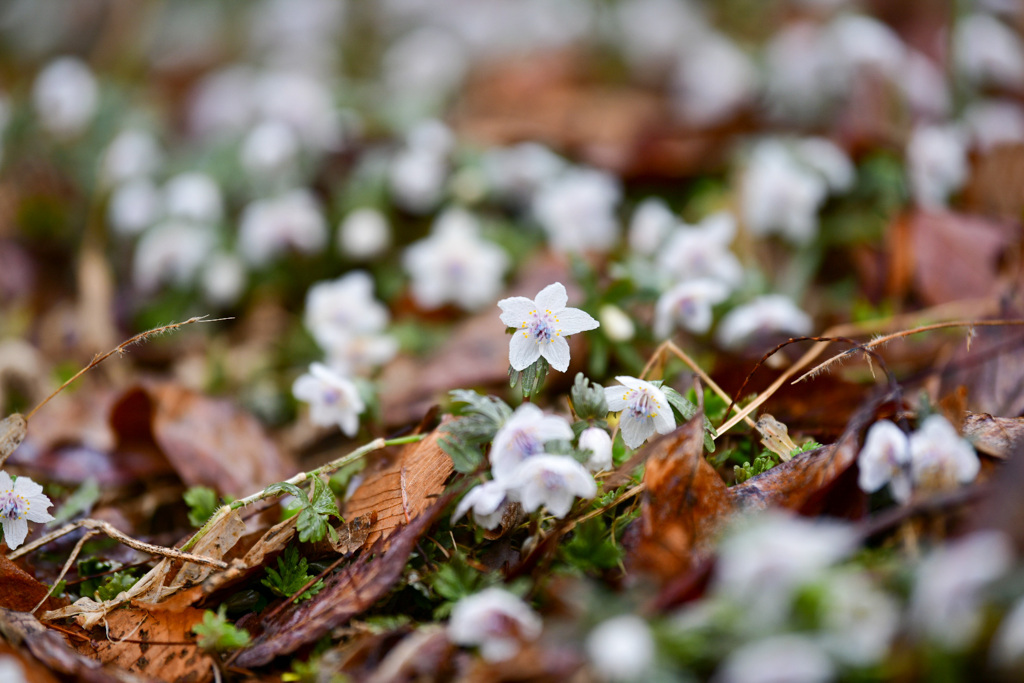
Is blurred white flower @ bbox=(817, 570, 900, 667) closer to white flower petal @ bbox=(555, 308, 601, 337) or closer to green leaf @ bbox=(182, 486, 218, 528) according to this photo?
white flower petal @ bbox=(555, 308, 601, 337)

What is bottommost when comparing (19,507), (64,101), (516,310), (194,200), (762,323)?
(762,323)

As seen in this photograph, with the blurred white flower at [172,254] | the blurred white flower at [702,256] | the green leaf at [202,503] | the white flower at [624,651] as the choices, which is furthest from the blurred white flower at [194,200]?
the white flower at [624,651]

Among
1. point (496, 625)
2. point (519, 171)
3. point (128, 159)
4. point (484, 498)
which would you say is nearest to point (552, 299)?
point (484, 498)

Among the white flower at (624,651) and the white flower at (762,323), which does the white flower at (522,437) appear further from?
the white flower at (762,323)

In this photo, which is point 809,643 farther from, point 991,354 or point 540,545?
point 991,354

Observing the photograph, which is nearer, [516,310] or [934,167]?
[516,310]

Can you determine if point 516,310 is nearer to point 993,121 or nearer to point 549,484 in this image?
point 549,484

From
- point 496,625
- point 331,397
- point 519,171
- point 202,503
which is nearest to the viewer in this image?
point 496,625

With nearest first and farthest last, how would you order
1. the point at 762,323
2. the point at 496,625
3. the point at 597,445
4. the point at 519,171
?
the point at 496,625
the point at 597,445
the point at 762,323
the point at 519,171
